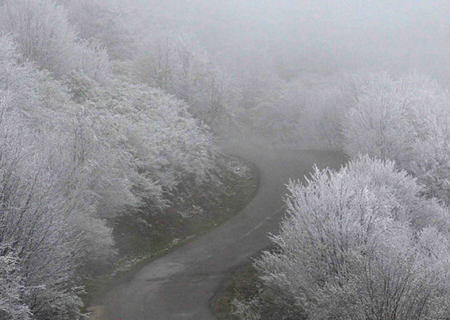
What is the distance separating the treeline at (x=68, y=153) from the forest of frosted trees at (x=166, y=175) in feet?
0.22

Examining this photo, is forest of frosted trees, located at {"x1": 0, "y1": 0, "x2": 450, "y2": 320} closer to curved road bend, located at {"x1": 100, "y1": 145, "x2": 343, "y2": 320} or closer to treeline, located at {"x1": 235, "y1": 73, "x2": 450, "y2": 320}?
treeline, located at {"x1": 235, "y1": 73, "x2": 450, "y2": 320}

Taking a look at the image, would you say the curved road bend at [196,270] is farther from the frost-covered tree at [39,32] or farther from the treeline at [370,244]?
the frost-covered tree at [39,32]

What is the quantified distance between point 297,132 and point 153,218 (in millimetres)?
30672

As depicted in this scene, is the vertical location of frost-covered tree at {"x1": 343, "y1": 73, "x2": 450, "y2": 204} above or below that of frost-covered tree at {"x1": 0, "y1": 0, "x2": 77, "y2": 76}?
above

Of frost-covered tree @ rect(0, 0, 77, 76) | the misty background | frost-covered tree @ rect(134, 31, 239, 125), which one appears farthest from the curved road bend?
the misty background

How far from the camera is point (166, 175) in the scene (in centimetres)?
2588

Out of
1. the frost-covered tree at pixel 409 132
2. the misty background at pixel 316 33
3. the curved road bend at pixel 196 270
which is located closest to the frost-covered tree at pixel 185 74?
the curved road bend at pixel 196 270

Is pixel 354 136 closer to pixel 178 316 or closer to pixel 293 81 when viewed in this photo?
pixel 178 316

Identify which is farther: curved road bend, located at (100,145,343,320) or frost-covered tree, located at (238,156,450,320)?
curved road bend, located at (100,145,343,320)

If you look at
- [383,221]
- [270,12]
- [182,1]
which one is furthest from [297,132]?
[270,12]

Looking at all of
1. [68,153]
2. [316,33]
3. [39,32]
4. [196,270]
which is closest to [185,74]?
[39,32]

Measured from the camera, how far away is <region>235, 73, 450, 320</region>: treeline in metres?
11.7

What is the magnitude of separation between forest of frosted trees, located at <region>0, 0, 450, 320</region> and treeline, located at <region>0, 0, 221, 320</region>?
0.22 feet

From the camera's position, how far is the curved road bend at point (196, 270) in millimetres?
15344
